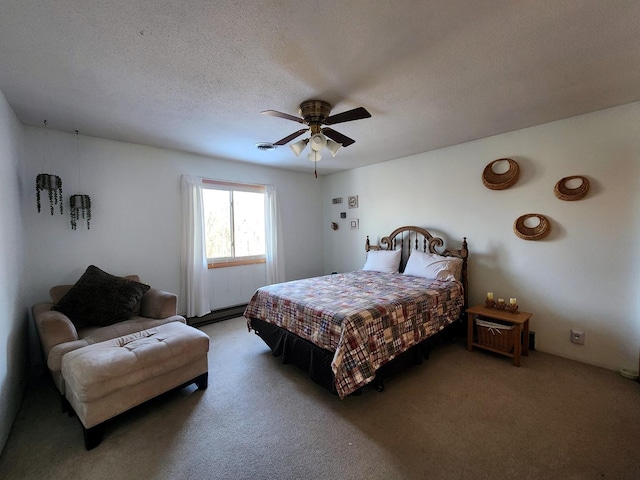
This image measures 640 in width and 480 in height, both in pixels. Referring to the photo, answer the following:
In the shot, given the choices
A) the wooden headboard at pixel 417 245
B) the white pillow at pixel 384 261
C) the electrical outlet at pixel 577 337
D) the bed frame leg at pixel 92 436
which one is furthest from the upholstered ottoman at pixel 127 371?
the electrical outlet at pixel 577 337

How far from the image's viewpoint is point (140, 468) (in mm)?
1513

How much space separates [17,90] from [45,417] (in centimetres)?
241

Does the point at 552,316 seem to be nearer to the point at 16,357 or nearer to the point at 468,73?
the point at 468,73

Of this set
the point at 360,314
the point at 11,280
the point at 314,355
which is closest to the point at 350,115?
the point at 360,314

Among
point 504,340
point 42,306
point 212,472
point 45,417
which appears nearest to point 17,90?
point 42,306

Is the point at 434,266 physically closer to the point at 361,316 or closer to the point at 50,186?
the point at 361,316

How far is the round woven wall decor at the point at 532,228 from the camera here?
2777 mm

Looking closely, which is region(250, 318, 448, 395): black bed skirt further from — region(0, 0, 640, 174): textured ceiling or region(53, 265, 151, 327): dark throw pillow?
region(0, 0, 640, 174): textured ceiling

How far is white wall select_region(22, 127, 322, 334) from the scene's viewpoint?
2.74 metres

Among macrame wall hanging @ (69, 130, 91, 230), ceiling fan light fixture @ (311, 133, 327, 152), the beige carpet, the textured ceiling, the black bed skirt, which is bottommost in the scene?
the beige carpet

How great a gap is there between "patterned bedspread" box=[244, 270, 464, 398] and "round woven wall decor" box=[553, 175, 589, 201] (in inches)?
52.3

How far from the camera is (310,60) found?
1672 millimetres

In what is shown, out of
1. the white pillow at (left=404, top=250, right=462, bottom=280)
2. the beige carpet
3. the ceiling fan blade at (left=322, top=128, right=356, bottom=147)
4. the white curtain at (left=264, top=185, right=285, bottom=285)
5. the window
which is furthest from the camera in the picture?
the white curtain at (left=264, top=185, right=285, bottom=285)


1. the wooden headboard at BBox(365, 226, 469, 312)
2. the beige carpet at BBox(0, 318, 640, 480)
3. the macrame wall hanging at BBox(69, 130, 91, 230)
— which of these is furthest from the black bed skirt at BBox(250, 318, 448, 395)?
the macrame wall hanging at BBox(69, 130, 91, 230)
